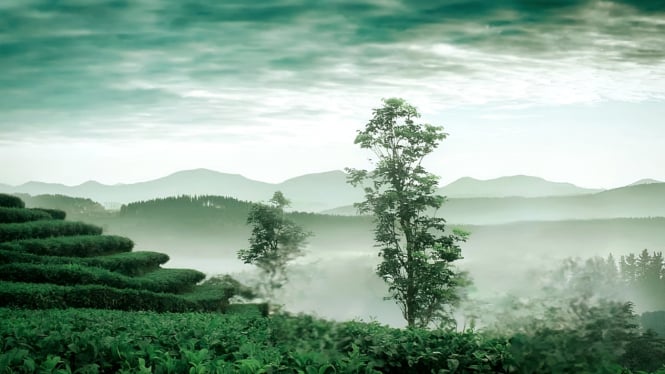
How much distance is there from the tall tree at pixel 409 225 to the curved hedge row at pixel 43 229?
31.9ft

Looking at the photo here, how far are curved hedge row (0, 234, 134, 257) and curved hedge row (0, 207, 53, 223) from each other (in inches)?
84.7

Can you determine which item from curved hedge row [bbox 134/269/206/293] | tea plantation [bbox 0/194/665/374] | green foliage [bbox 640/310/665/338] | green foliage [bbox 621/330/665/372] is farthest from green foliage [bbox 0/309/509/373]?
→ green foliage [bbox 640/310/665/338]

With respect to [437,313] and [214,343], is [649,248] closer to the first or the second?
[437,313]

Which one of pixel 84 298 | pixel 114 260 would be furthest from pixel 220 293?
pixel 84 298

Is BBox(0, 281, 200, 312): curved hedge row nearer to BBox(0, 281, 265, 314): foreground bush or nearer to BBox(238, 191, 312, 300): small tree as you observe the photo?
BBox(0, 281, 265, 314): foreground bush

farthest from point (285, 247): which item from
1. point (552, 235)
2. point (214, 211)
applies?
point (552, 235)

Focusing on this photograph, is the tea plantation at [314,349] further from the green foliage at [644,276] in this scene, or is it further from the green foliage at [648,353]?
the green foliage at [644,276]

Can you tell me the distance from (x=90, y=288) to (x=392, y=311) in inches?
814

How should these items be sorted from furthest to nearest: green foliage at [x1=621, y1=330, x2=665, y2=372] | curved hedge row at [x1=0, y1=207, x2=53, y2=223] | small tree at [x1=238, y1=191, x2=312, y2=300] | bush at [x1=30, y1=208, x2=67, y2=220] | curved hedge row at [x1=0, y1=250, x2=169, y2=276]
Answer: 1. small tree at [x1=238, y1=191, x2=312, y2=300]
2. bush at [x1=30, y1=208, x2=67, y2=220]
3. curved hedge row at [x1=0, y1=207, x2=53, y2=223]
4. curved hedge row at [x1=0, y1=250, x2=169, y2=276]
5. green foliage at [x1=621, y1=330, x2=665, y2=372]

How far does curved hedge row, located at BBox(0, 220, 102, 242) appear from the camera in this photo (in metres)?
18.3

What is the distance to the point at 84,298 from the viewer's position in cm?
1563

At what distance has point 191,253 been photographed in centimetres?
4591

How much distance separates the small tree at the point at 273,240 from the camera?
23.1 meters

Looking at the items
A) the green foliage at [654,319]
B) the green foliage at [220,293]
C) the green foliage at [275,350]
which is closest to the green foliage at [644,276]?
the green foliage at [654,319]
